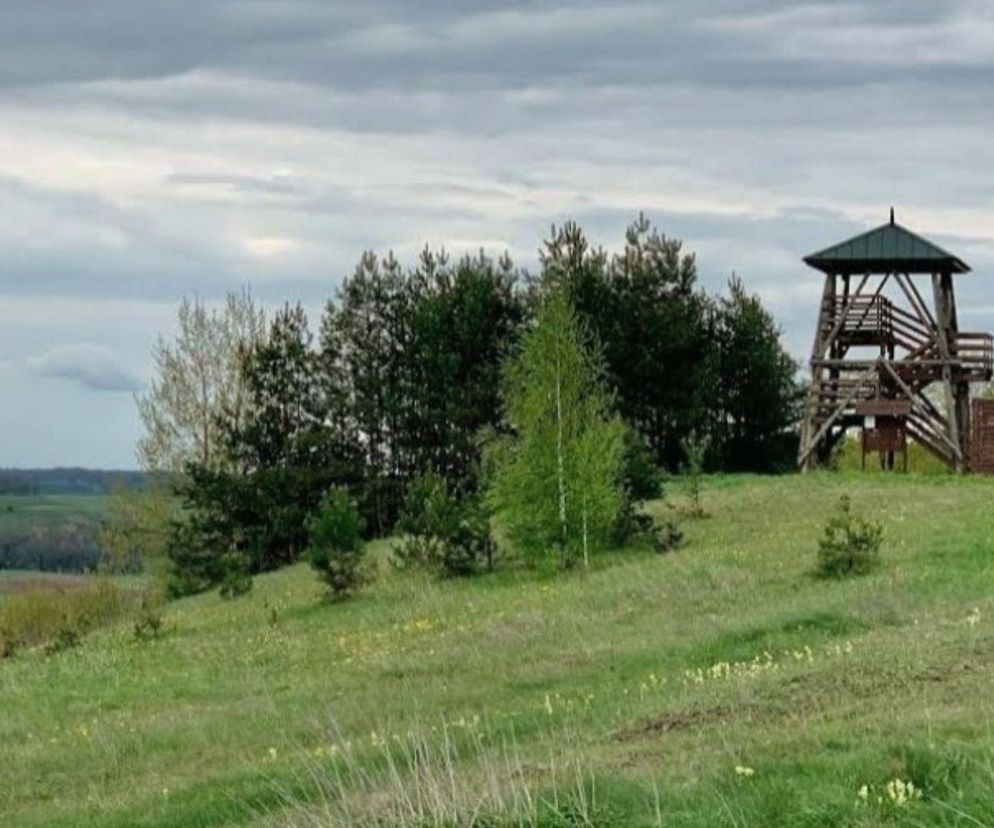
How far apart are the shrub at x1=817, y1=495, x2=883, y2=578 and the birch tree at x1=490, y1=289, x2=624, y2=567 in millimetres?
7928

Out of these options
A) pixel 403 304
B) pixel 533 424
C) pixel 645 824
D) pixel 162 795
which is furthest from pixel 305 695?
pixel 403 304

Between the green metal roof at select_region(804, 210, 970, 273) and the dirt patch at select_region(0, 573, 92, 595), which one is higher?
the green metal roof at select_region(804, 210, 970, 273)

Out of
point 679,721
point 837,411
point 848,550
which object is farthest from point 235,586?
point 679,721

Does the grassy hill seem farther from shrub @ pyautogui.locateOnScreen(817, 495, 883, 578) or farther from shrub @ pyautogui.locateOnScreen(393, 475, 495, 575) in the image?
shrub @ pyautogui.locateOnScreen(393, 475, 495, 575)

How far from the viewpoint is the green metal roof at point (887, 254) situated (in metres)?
49.4

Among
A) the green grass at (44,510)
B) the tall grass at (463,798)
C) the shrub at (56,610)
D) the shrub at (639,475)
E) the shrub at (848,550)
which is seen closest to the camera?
the tall grass at (463,798)

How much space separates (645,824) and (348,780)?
402 centimetres

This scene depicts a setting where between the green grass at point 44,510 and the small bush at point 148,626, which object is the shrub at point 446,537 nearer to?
the small bush at point 148,626

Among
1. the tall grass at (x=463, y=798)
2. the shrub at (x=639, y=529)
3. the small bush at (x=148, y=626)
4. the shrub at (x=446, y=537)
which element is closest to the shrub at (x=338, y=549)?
the shrub at (x=446, y=537)

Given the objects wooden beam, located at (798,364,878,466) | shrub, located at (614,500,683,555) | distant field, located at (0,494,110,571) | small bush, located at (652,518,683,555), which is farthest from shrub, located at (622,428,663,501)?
distant field, located at (0,494,110,571)

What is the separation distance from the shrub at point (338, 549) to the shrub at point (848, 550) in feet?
32.5

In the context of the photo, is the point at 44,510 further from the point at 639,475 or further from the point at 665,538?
the point at 665,538

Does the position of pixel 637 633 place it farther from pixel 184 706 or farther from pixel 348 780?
pixel 348 780

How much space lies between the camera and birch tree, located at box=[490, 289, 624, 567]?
33562mm
